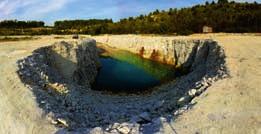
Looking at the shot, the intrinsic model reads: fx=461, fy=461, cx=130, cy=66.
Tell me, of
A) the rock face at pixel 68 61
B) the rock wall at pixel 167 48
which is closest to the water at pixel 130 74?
the rock wall at pixel 167 48

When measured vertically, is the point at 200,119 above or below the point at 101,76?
above

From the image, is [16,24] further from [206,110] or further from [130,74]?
[206,110]

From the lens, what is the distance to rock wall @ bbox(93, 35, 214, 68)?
48219 mm

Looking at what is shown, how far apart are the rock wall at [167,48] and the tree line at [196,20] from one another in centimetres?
1028

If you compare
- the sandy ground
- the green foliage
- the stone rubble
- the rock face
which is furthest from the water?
the green foliage

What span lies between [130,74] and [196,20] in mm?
33744

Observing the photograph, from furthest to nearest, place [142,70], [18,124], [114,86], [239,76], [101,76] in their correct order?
[142,70] → [101,76] → [114,86] → [239,76] → [18,124]

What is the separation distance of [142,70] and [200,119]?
34.5 metres

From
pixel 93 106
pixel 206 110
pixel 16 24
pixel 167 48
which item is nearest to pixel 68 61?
pixel 93 106

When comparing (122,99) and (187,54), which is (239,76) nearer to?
(122,99)

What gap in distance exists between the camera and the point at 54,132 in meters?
14.3

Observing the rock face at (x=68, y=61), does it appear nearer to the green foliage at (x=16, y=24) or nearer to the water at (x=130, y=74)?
the water at (x=130, y=74)

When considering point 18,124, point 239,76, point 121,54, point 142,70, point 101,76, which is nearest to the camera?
point 18,124

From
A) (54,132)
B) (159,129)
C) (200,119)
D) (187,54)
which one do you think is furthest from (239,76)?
(187,54)
